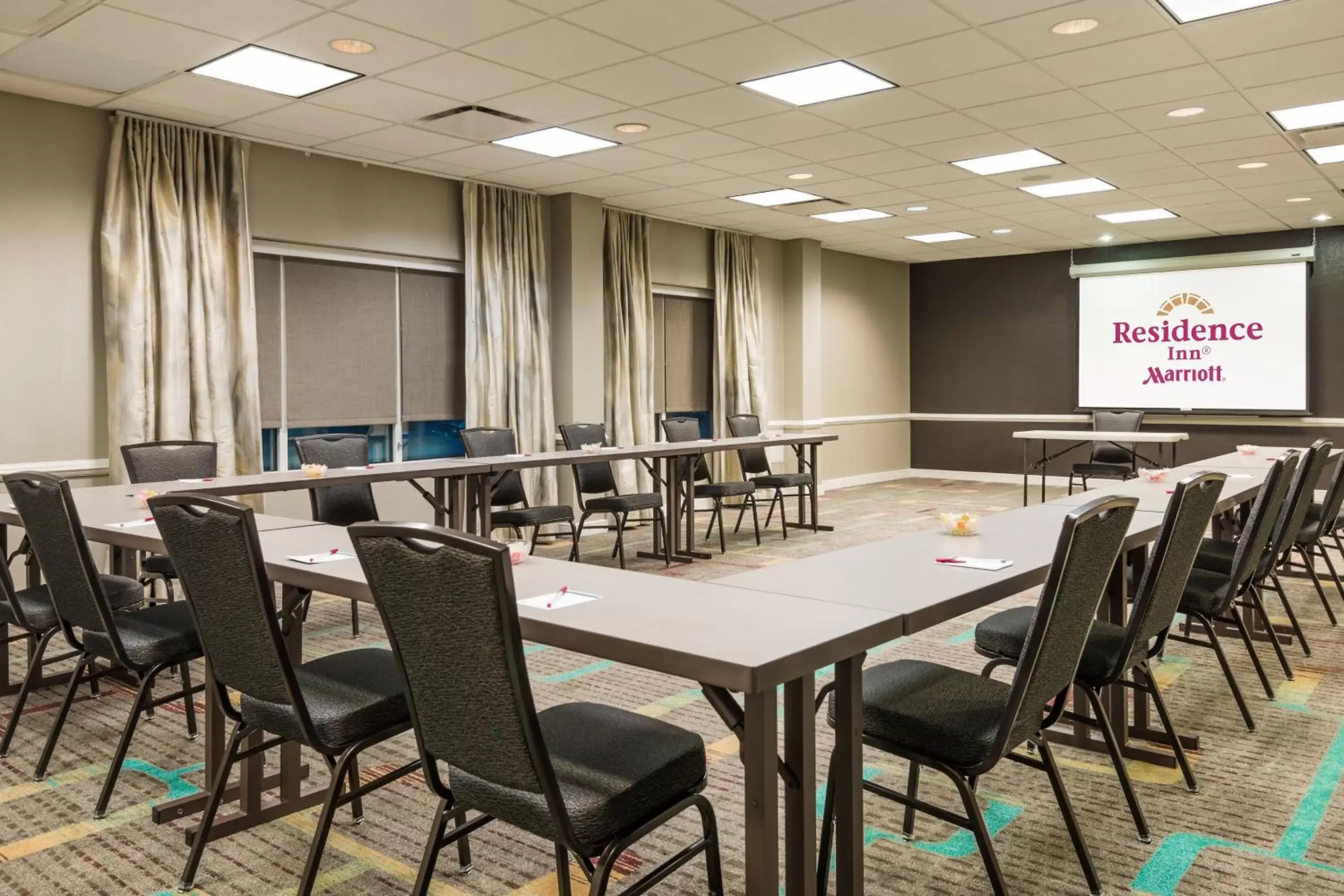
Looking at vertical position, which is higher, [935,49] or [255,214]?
[935,49]

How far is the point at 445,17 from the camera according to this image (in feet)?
13.4

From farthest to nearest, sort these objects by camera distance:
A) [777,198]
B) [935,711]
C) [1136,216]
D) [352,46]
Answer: [1136,216]
[777,198]
[352,46]
[935,711]

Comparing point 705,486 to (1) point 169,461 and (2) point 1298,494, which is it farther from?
(2) point 1298,494

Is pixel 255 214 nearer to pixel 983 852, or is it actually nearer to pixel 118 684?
pixel 118 684

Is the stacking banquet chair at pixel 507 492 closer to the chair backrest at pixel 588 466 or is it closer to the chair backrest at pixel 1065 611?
the chair backrest at pixel 588 466

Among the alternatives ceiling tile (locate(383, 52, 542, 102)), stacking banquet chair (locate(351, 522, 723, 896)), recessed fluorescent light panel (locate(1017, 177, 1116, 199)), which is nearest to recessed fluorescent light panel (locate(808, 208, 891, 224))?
recessed fluorescent light panel (locate(1017, 177, 1116, 199))

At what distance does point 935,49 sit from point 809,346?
19.6 ft

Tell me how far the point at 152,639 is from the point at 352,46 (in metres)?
2.87

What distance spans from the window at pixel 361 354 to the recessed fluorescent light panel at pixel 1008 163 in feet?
12.5

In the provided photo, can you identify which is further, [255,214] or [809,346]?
[809,346]

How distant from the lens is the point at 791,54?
4613mm

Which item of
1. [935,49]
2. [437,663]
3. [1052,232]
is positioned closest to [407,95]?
[935,49]

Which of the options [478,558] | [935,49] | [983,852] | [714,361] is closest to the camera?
[478,558]

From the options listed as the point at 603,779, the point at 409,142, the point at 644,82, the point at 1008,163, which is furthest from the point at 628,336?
the point at 603,779
